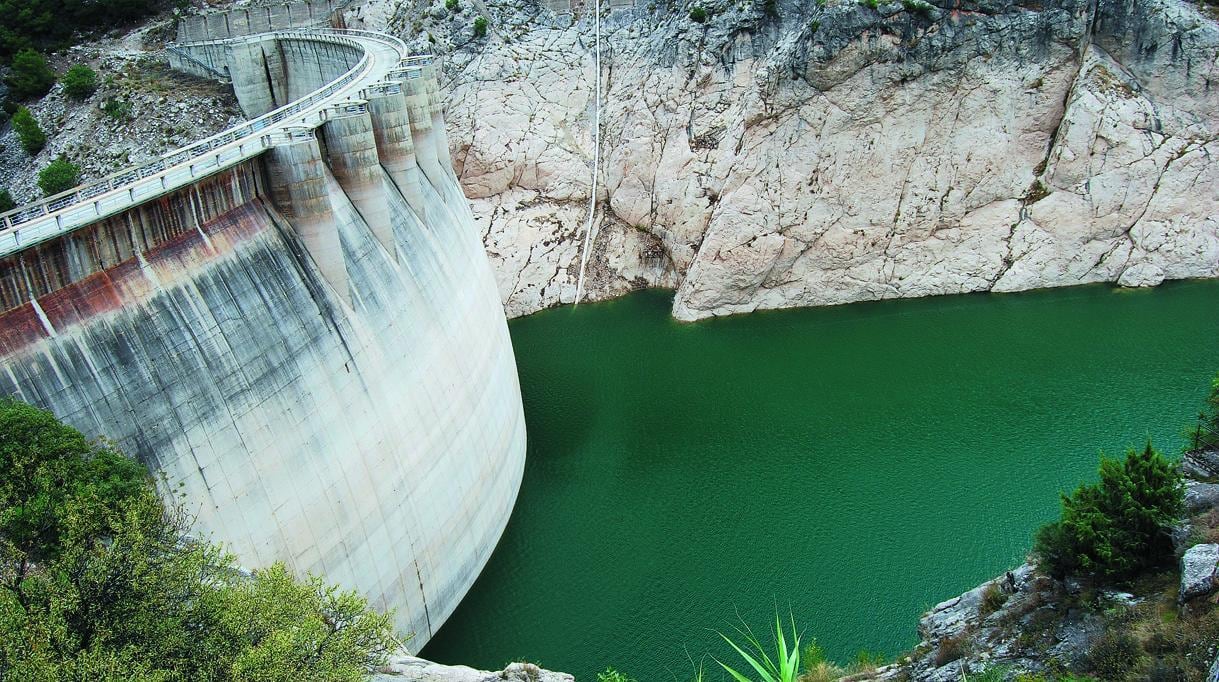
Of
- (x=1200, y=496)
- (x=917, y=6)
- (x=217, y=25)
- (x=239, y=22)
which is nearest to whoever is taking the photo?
(x=1200, y=496)

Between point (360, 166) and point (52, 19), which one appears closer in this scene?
point (360, 166)

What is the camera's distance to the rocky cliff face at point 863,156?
39.2 metres

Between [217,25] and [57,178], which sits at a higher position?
[217,25]

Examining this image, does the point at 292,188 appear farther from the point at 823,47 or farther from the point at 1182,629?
the point at 823,47

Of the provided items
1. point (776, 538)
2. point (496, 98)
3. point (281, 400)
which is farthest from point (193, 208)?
point (496, 98)

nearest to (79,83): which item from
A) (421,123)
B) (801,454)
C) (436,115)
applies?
(436,115)

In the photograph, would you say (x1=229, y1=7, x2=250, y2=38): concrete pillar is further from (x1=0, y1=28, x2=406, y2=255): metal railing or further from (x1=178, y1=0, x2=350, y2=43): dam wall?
(x1=0, y1=28, x2=406, y2=255): metal railing

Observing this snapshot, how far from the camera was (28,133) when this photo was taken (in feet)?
129

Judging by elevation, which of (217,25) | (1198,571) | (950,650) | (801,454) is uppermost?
(217,25)

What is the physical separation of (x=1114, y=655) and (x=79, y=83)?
151 ft

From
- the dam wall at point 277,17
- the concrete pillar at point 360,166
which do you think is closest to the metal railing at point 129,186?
the concrete pillar at point 360,166

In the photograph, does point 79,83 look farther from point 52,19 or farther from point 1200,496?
point 1200,496

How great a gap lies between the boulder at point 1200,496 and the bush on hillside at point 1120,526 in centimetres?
34

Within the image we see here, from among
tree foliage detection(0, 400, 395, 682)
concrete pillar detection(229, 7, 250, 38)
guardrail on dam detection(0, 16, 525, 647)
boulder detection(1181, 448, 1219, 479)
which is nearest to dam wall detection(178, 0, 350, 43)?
concrete pillar detection(229, 7, 250, 38)
